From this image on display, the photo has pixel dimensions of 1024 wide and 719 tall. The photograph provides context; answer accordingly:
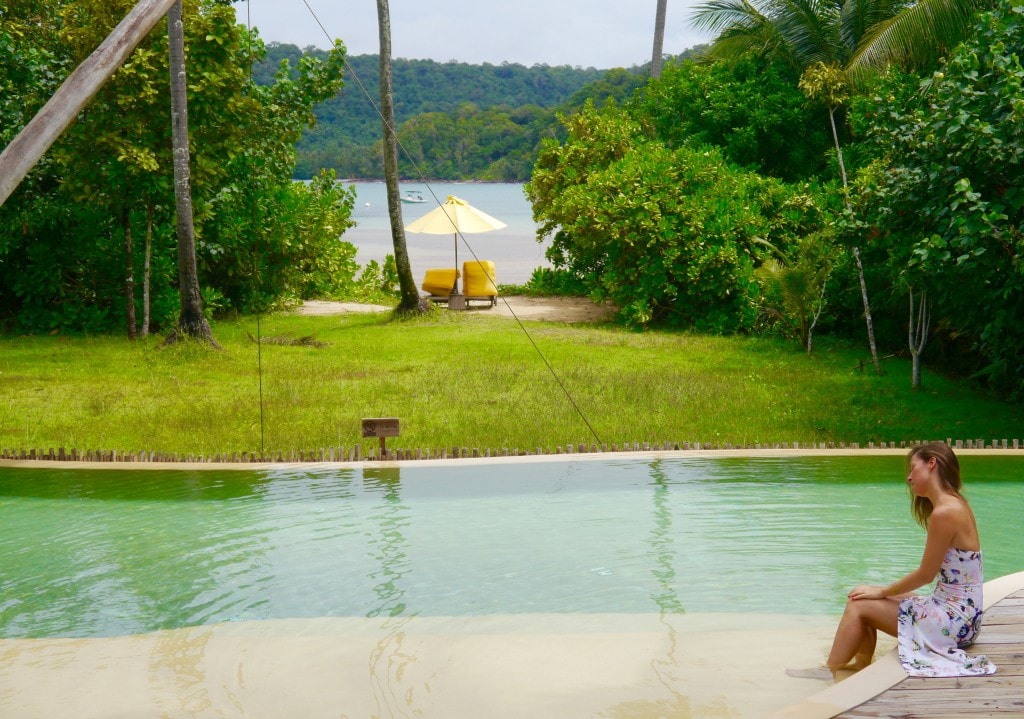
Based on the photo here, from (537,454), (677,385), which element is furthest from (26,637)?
(677,385)

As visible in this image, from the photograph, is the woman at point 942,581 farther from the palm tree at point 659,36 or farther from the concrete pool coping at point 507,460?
the palm tree at point 659,36

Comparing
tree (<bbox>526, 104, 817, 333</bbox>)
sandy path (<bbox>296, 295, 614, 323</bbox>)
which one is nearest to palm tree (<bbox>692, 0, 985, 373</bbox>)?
tree (<bbox>526, 104, 817, 333</bbox>)

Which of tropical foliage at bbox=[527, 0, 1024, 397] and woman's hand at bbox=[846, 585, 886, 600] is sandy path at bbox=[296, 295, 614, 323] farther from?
woman's hand at bbox=[846, 585, 886, 600]

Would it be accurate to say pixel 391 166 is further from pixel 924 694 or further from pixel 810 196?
pixel 924 694

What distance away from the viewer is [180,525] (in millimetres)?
7551

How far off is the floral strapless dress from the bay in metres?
20.7

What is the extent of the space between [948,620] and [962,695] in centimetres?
36

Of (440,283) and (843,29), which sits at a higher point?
(843,29)

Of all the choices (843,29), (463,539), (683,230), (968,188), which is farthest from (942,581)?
(843,29)

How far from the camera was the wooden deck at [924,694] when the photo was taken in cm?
410

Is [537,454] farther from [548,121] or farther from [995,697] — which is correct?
[548,121]

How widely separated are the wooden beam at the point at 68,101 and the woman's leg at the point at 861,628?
4.46 metres

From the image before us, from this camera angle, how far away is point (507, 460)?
8.46m

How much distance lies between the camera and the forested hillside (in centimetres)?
7438
